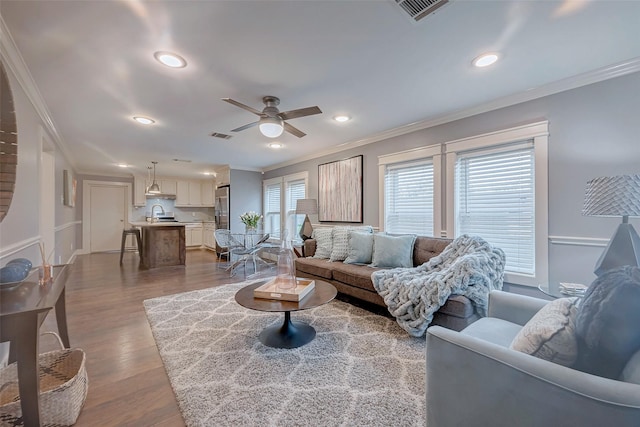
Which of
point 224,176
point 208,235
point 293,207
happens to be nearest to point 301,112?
point 293,207

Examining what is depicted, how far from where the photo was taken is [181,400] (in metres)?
1.59

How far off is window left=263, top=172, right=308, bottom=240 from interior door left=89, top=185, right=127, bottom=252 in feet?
15.4

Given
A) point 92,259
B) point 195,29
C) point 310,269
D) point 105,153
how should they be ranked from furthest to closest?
1. point 92,259
2. point 105,153
3. point 310,269
4. point 195,29

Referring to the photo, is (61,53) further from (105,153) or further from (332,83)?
(105,153)

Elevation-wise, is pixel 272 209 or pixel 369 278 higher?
pixel 272 209

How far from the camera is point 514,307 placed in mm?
1659

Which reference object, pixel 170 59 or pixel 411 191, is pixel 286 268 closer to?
pixel 170 59

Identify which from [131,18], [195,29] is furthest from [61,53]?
[195,29]

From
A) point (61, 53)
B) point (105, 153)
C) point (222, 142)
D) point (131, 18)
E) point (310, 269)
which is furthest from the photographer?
point (105, 153)

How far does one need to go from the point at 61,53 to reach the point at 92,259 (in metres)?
6.17

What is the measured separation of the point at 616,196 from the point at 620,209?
9 cm

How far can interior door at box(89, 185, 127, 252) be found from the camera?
24.4ft

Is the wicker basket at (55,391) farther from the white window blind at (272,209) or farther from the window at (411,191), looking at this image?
the white window blind at (272,209)

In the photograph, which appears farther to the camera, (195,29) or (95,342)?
(95,342)
